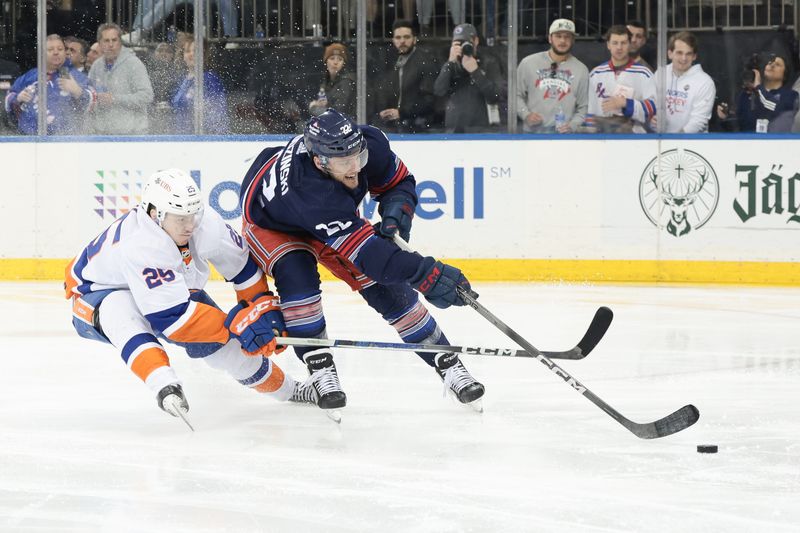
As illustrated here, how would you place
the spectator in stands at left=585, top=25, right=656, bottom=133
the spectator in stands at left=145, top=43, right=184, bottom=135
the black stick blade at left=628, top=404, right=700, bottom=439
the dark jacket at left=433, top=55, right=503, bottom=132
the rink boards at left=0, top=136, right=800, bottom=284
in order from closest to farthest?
the black stick blade at left=628, top=404, right=700, bottom=439 < the rink boards at left=0, top=136, right=800, bottom=284 < the spectator in stands at left=585, top=25, right=656, bottom=133 < the dark jacket at left=433, top=55, right=503, bottom=132 < the spectator in stands at left=145, top=43, right=184, bottom=135

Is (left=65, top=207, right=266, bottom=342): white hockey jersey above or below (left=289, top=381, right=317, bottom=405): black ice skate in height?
above

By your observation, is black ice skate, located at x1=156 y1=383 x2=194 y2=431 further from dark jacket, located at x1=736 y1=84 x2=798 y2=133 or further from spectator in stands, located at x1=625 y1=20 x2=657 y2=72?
dark jacket, located at x1=736 y1=84 x2=798 y2=133

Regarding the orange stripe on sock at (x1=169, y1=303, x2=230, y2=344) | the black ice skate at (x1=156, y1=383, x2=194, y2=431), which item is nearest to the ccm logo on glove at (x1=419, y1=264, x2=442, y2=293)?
the orange stripe on sock at (x1=169, y1=303, x2=230, y2=344)

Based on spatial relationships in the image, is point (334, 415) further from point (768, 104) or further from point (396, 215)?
point (768, 104)

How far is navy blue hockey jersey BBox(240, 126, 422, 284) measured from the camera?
10.2ft

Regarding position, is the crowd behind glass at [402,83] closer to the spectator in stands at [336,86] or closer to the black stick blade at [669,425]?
the spectator in stands at [336,86]

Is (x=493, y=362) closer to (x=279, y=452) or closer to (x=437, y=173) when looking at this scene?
(x=279, y=452)

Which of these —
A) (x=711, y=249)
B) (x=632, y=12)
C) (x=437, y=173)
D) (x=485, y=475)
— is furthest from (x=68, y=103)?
(x=485, y=475)

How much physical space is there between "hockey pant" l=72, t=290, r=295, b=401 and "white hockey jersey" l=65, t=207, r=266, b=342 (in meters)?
0.05

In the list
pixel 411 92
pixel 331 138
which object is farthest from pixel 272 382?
pixel 411 92

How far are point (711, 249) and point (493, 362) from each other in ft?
8.48

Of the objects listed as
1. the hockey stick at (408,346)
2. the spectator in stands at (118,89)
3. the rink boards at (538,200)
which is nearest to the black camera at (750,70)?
Answer: the rink boards at (538,200)

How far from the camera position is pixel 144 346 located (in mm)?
3074

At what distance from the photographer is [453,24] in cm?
644
